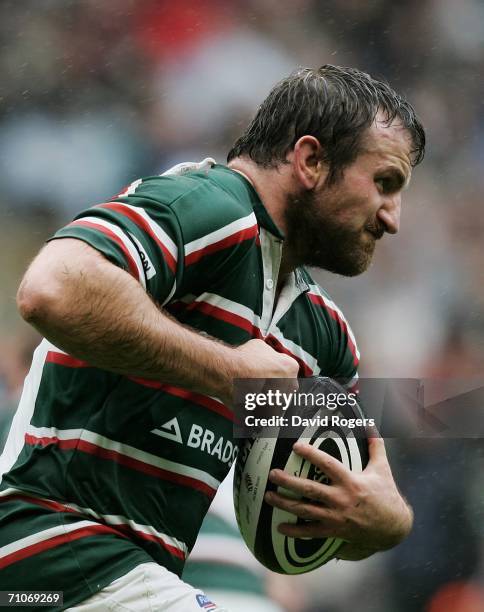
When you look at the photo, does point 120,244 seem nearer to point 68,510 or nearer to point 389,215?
point 68,510

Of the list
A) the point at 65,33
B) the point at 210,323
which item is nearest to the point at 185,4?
the point at 65,33

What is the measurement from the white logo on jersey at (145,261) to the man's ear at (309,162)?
0.56 metres

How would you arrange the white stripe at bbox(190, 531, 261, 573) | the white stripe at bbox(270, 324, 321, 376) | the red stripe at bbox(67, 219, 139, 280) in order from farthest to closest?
the white stripe at bbox(190, 531, 261, 573), the white stripe at bbox(270, 324, 321, 376), the red stripe at bbox(67, 219, 139, 280)

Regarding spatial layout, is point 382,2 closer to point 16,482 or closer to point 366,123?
point 366,123

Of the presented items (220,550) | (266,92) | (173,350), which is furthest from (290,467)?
(266,92)

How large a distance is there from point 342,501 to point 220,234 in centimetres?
54

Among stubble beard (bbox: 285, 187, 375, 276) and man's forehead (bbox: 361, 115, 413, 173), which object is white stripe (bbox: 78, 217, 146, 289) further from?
man's forehead (bbox: 361, 115, 413, 173)

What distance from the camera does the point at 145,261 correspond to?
1512 mm

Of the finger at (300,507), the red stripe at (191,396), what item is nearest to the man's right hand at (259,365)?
the red stripe at (191,396)

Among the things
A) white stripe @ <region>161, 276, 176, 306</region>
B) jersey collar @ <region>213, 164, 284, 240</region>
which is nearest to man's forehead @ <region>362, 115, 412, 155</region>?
jersey collar @ <region>213, 164, 284, 240</region>

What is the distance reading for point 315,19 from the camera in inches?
189

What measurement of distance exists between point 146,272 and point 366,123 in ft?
2.34

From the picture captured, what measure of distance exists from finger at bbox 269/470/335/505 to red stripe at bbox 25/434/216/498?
0.53 ft

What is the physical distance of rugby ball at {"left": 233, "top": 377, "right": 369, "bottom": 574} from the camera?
1.76 meters
